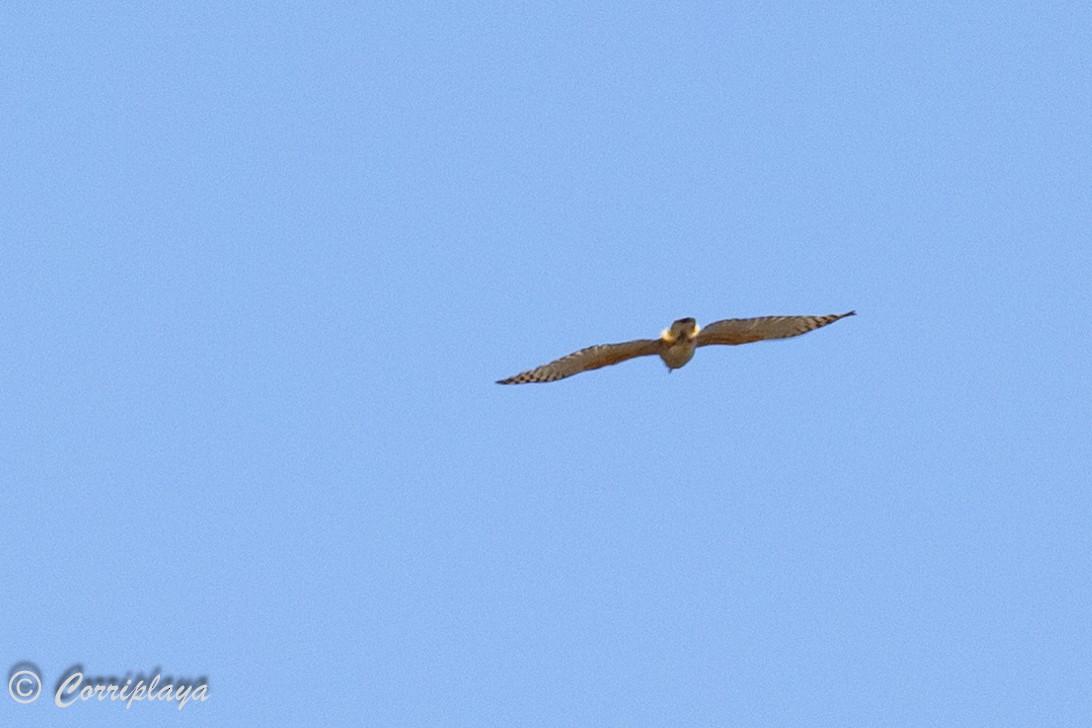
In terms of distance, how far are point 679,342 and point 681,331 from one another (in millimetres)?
221

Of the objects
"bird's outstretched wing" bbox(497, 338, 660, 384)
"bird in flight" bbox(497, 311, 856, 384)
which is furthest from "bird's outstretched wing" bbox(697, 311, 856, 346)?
"bird's outstretched wing" bbox(497, 338, 660, 384)

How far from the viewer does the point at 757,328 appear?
896 inches

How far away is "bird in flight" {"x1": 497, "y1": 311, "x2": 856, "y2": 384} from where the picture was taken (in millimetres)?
22078

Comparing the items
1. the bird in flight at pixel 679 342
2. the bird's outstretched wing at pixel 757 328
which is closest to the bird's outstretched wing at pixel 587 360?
the bird in flight at pixel 679 342

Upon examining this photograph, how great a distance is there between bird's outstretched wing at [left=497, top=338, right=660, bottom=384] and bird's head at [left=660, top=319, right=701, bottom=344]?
190 millimetres

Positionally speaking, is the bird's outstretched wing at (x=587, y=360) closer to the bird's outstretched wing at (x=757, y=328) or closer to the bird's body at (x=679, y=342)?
the bird's body at (x=679, y=342)

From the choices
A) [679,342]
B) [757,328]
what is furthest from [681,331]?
[757,328]

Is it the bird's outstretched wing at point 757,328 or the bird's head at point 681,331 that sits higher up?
the bird's outstretched wing at point 757,328

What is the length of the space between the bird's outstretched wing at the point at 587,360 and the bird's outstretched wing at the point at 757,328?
77 cm

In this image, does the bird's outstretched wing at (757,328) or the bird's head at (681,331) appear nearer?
the bird's head at (681,331)

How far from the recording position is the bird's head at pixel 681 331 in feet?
71.6

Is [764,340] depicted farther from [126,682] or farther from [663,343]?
[126,682]

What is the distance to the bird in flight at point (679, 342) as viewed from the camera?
2208cm

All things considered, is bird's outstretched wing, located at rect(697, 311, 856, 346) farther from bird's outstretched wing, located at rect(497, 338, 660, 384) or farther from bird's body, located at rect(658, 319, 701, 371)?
bird's outstretched wing, located at rect(497, 338, 660, 384)
